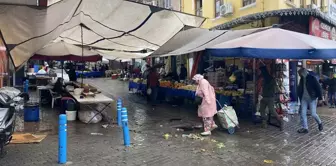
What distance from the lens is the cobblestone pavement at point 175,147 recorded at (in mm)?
5973

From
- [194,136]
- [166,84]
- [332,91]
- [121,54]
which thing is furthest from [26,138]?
[332,91]

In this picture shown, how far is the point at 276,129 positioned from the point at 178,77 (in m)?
7.81

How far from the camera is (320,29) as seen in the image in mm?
13062

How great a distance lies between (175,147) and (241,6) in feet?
33.5

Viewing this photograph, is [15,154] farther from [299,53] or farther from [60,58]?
[60,58]

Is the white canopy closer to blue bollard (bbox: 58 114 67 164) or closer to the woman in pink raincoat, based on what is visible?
the woman in pink raincoat

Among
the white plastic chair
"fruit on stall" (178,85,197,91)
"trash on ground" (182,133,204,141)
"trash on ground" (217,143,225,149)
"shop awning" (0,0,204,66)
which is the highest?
"shop awning" (0,0,204,66)

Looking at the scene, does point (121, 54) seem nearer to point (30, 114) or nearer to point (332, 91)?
point (30, 114)

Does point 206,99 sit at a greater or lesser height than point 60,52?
lesser

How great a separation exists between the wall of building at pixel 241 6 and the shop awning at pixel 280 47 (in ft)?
18.0

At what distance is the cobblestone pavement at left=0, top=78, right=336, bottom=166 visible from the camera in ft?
19.6

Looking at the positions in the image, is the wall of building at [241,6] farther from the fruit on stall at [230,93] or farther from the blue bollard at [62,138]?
the blue bollard at [62,138]

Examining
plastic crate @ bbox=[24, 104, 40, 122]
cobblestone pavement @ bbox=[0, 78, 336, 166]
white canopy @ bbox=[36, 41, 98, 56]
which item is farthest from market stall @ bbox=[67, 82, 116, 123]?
white canopy @ bbox=[36, 41, 98, 56]

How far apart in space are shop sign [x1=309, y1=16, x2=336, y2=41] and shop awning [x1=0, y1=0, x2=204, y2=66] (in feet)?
15.1
